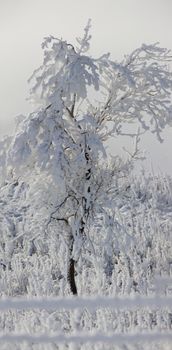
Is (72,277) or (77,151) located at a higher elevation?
(77,151)

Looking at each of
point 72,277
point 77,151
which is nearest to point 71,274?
point 72,277

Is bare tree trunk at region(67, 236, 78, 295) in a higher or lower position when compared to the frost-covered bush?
lower

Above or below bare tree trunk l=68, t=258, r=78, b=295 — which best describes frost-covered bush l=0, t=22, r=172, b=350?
above

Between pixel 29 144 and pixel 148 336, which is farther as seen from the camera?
pixel 29 144

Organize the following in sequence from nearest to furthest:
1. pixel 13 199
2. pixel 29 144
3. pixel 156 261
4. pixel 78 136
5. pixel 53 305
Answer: pixel 53 305 → pixel 29 144 → pixel 78 136 → pixel 13 199 → pixel 156 261

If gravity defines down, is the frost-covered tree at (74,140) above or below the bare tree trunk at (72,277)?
above

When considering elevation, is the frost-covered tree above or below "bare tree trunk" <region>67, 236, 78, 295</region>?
above

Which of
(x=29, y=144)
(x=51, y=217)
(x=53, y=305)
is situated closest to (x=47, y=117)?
(x=29, y=144)

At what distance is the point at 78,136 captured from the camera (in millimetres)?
8758

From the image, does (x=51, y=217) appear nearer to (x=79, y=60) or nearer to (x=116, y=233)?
(x=116, y=233)

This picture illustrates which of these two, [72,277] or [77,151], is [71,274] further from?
[77,151]

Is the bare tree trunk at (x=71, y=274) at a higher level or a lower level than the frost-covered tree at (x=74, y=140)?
lower

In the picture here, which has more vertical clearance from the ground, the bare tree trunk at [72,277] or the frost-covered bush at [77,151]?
the frost-covered bush at [77,151]

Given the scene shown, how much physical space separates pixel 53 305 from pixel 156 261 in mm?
10844
